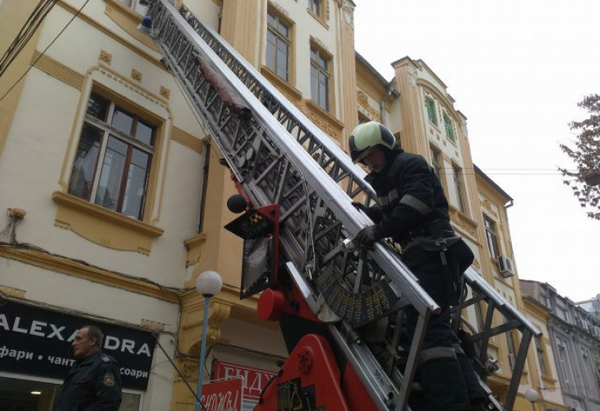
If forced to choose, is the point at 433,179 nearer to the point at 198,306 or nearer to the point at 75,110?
the point at 198,306

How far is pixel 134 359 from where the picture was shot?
6.50 metres

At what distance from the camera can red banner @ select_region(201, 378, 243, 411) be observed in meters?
4.95

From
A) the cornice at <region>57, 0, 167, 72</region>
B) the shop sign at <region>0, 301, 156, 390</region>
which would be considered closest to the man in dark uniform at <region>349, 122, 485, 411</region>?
the shop sign at <region>0, 301, 156, 390</region>

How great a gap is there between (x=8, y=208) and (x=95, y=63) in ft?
9.49

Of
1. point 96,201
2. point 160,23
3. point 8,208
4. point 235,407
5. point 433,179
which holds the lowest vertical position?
point 235,407

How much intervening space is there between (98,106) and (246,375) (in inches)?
190

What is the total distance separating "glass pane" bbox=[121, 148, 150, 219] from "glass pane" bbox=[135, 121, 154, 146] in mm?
258

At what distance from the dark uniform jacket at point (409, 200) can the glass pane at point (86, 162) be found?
528cm

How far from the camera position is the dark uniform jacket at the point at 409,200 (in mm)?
2750

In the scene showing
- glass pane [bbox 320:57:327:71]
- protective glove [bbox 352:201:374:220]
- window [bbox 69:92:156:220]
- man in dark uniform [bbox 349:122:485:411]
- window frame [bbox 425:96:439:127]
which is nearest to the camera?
man in dark uniform [bbox 349:122:485:411]

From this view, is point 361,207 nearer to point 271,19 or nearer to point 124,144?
point 124,144

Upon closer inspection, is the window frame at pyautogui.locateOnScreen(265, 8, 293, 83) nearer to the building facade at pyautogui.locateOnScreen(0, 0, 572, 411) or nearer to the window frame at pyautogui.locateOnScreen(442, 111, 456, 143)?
the building facade at pyautogui.locateOnScreen(0, 0, 572, 411)

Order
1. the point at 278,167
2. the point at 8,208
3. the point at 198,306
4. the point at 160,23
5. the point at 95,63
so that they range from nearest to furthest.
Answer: the point at 278,167 → the point at 8,208 → the point at 198,306 → the point at 95,63 → the point at 160,23

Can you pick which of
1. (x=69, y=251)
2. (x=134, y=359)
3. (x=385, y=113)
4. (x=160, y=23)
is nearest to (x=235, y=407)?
(x=134, y=359)
